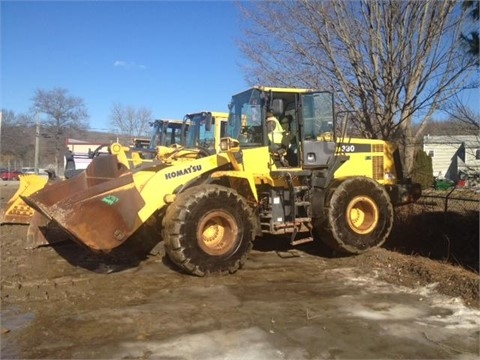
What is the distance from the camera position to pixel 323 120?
917cm

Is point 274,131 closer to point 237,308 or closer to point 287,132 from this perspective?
point 287,132

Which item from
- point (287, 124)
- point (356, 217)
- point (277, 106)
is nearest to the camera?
point (277, 106)

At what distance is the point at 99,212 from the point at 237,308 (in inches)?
90.2

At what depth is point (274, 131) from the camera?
8.84 meters

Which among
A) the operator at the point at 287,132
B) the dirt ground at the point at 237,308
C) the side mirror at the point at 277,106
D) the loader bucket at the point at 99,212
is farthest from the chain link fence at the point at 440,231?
the loader bucket at the point at 99,212

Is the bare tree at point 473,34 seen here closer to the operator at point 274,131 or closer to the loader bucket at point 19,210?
the operator at point 274,131

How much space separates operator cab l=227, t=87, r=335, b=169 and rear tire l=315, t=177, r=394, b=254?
75cm

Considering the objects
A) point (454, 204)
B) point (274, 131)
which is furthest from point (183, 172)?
point (454, 204)

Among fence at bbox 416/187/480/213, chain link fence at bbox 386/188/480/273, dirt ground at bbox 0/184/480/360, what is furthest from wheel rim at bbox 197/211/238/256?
fence at bbox 416/187/480/213

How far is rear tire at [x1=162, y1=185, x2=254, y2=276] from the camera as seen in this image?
702 centimetres

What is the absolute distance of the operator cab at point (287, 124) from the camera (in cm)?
858

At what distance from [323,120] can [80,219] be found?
4.82 m

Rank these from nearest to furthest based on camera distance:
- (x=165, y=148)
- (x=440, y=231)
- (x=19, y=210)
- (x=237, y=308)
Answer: (x=237, y=308) < (x=165, y=148) < (x=440, y=231) < (x=19, y=210)

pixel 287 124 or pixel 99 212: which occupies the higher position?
pixel 287 124
